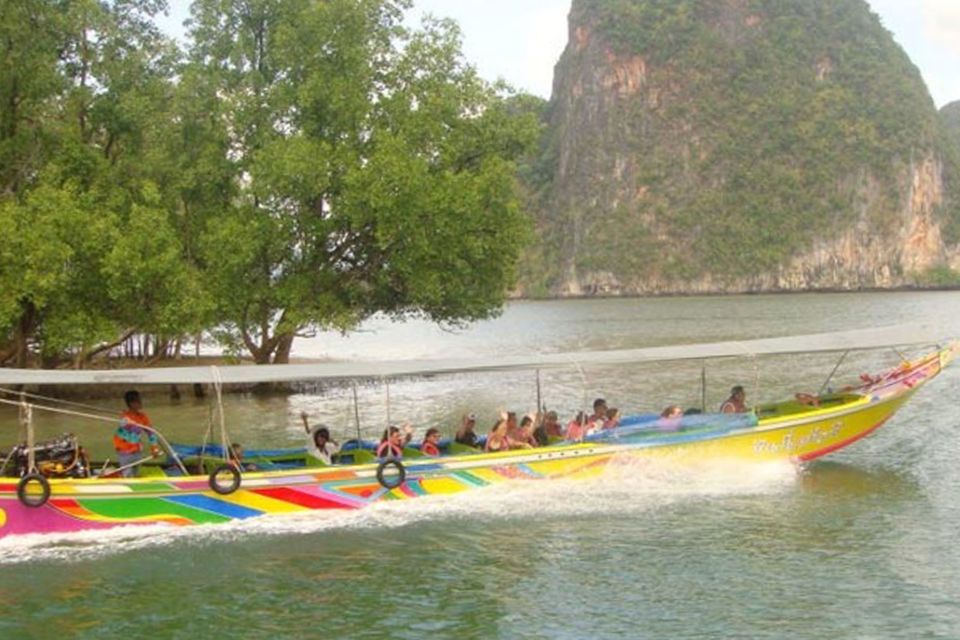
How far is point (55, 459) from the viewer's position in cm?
1469

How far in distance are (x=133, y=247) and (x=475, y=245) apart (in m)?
9.23

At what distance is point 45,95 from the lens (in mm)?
27031

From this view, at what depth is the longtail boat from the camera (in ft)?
45.4

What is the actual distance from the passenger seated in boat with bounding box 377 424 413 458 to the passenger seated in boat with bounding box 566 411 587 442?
2.69 meters

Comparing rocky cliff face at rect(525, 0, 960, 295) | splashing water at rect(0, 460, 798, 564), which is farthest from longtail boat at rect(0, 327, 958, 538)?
rocky cliff face at rect(525, 0, 960, 295)

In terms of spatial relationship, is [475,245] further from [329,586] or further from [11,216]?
[329,586]

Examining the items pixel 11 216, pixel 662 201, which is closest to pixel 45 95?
pixel 11 216

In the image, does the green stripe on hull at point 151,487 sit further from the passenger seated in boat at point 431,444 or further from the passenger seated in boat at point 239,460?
the passenger seated in boat at point 431,444

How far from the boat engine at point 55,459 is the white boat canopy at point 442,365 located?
99 centimetres

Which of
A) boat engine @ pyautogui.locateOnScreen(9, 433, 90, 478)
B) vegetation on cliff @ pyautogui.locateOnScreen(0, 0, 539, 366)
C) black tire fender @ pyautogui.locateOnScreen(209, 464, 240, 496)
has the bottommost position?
black tire fender @ pyautogui.locateOnScreen(209, 464, 240, 496)

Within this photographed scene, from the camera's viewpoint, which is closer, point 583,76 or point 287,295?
point 287,295

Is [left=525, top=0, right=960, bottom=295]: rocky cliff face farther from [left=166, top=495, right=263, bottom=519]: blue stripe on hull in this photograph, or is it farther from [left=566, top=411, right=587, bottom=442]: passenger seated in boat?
[left=166, top=495, right=263, bottom=519]: blue stripe on hull

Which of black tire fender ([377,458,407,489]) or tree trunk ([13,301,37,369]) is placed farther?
tree trunk ([13,301,37,369])

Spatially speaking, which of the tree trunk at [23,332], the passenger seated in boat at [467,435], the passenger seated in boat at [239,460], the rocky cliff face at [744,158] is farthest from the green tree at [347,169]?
the rocky cliff face at [744,158]
